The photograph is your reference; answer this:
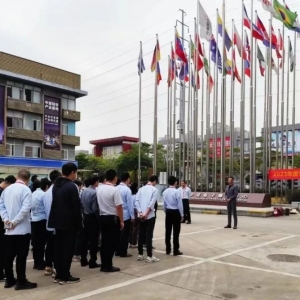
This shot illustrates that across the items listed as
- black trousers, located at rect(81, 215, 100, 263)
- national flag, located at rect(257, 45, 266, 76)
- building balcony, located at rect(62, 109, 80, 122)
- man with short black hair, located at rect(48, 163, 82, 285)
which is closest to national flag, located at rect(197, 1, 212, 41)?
national flag, located at rect(257, 45, 266, 76)

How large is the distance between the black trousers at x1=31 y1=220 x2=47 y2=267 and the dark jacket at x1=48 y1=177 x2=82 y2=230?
4.11 ft

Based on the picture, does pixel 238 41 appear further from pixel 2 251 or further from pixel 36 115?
pixel 36 115

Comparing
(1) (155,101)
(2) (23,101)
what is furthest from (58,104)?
(1) (155,101)

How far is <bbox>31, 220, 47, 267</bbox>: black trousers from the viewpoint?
6934 millimetres

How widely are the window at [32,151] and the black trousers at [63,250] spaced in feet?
113

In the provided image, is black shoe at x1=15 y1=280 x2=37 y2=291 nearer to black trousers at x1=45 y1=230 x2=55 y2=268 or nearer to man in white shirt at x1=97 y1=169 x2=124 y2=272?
black trousers at x1=45 y1=230 x2=55 y2=268

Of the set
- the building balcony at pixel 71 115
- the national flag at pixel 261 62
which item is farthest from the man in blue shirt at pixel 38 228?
the building balcony at pixel 71 115

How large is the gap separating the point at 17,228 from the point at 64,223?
67 cm

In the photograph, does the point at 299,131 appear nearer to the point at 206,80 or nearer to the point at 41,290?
the point at 206,80

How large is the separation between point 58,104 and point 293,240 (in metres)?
35.1

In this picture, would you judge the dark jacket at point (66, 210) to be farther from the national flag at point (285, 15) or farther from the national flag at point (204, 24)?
the national flag at point (204, 24)

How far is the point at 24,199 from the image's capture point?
18.4 feet

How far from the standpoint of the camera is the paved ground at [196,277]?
17.4ft

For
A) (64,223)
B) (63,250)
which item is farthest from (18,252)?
(64,223)
